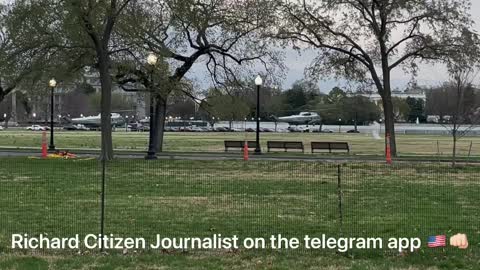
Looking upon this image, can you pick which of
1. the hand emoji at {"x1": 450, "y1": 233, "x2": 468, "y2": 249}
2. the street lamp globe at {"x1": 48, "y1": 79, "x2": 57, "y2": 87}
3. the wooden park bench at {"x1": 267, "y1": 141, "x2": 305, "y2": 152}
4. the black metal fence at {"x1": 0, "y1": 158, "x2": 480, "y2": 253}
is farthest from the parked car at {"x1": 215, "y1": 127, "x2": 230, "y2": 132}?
the hand emoji at {"x1": 450, "y1": 233, "x2": 468, "y2": 249}

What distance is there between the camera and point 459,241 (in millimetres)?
8391

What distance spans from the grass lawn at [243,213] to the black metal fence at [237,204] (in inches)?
0.9

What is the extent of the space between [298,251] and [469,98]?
28804mm

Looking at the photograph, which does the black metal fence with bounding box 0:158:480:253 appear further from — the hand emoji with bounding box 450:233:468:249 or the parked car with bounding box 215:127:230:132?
the parked car with bounding box 215:127:230:132

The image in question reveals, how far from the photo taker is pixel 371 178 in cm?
1922

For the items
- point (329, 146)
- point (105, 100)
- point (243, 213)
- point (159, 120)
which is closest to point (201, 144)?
point (159, 120)

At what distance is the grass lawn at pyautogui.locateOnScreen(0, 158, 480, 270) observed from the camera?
7.48 m

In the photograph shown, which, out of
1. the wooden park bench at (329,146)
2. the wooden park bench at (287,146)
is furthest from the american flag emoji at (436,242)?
the wooden park bench at (287,146)

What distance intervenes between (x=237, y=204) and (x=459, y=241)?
15.6ft

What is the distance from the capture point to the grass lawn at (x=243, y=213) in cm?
748

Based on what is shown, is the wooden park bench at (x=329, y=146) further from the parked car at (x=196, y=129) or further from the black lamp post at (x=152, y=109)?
the parked car at (x=196, y=129)

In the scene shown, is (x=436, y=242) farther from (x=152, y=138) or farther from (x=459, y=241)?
(x=152, y=138)

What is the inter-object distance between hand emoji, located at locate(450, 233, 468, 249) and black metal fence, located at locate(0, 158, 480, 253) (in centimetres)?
18

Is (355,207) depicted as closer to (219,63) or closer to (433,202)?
(433,202)
